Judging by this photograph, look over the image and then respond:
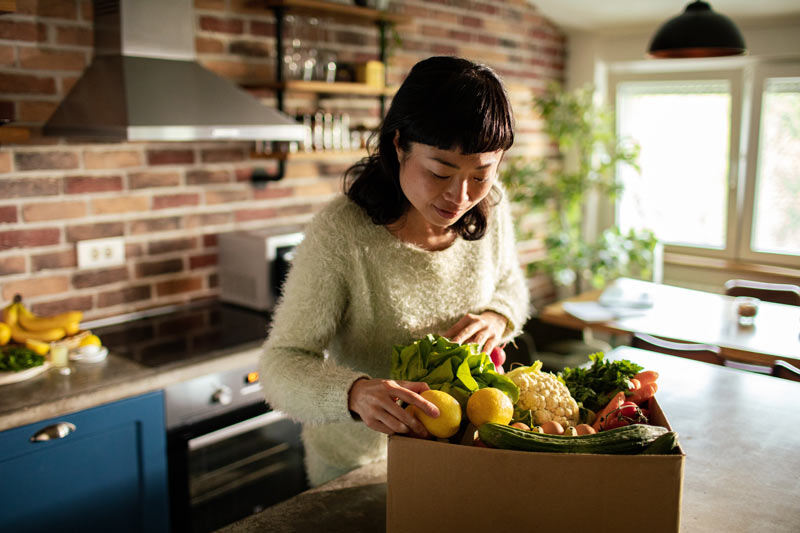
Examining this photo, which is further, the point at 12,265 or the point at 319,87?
the point at 319,87

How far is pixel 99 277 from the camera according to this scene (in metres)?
2.62

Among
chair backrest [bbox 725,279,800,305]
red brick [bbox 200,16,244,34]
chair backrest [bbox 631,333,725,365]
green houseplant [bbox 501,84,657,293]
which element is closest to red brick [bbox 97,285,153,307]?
red brick [bbox 200,16,244,34]

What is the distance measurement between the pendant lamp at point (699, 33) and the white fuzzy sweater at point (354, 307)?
160 cm

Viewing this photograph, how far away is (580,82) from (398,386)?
4.24 metres

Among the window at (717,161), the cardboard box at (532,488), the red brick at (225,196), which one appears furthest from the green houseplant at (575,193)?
the cardboard box at (532,488)

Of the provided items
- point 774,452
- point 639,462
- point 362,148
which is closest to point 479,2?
point 362,148

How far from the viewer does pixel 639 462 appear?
0.89m

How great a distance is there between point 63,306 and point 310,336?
1621mm

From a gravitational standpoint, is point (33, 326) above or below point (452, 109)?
below

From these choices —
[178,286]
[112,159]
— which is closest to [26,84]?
[112,159]

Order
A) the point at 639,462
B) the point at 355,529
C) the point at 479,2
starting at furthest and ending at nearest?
the point at 479,2 → the point at 355,529 → the point at 639,462

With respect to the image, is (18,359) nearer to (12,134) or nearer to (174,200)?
(12,134)

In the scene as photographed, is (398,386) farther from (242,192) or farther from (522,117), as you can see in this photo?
(522,117)

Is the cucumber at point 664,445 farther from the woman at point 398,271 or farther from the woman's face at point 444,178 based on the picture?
the woman's face at point 444,178
